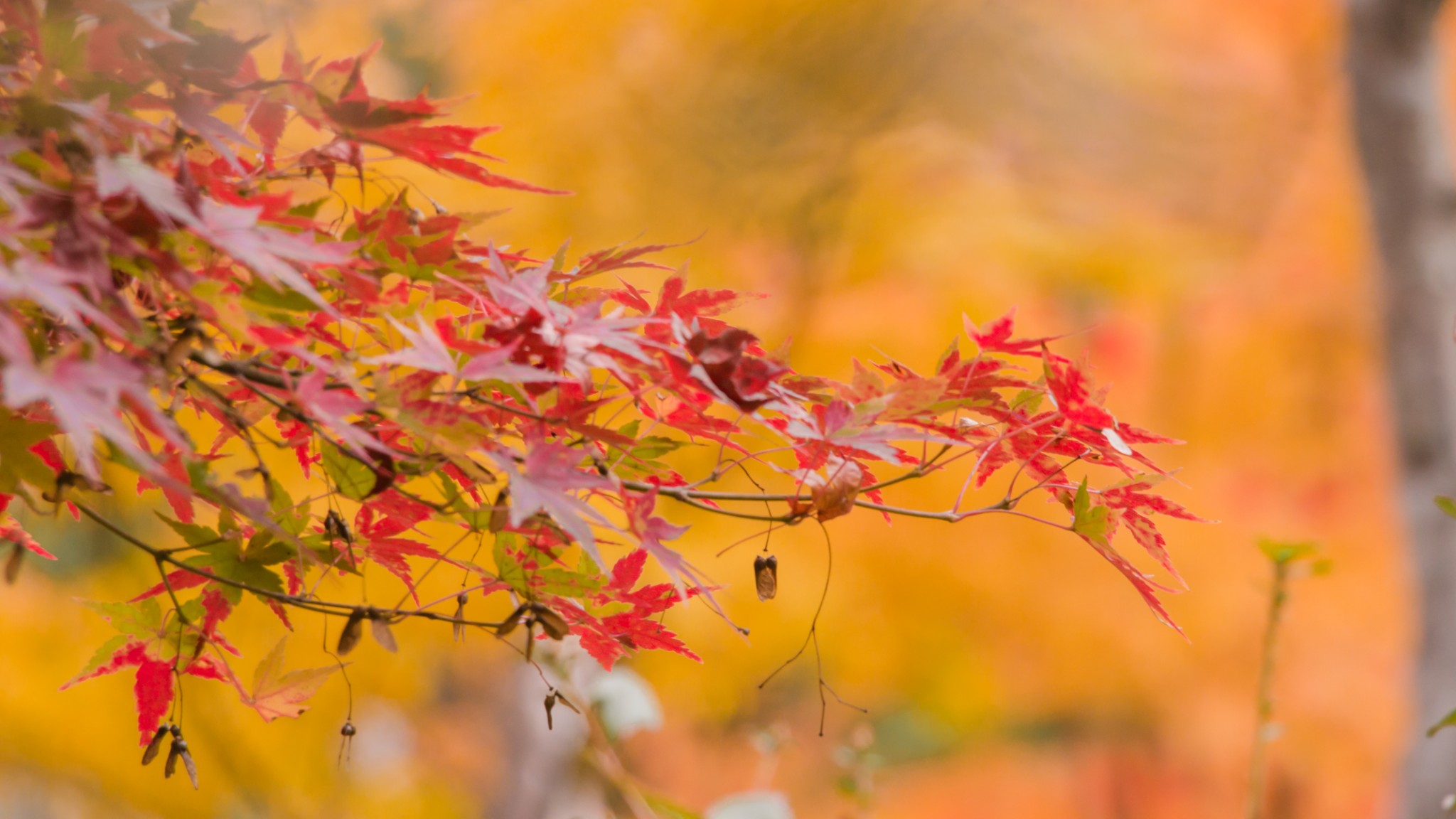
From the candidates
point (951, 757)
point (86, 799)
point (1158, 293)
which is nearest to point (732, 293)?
point (1158, 293)

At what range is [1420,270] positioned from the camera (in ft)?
5.63

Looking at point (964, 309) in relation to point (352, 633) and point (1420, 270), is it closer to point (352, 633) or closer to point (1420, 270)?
point (1420, 270)

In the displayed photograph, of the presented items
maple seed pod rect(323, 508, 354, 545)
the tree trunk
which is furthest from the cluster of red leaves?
the tree trunk

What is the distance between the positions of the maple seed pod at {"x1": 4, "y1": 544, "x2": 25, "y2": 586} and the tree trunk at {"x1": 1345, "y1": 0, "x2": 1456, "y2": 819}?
1913 millimetres

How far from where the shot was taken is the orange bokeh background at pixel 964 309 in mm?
2584

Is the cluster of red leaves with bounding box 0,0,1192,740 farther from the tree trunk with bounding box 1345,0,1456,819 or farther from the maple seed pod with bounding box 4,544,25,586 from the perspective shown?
the tree trunk with bounding box 1345,0,1456,819

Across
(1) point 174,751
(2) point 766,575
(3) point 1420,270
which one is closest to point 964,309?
(3) point 1420,270

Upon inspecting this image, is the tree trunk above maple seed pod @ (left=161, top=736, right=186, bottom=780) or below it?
above

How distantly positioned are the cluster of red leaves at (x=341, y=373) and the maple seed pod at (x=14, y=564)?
0.12 ft

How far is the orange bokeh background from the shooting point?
2.58 m

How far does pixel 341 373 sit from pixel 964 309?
6.33ft

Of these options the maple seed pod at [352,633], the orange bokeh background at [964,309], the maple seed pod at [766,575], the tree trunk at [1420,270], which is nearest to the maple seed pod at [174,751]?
the maple seed pod at [352,633]

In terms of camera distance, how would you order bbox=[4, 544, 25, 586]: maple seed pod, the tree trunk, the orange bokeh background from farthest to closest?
1. the orange bokeh background
2. the tree trunk
3. bbox=[4, 544, 25, 586]: maple seed pod

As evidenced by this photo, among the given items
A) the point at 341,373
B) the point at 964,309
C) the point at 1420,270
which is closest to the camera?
the point at 341,373
